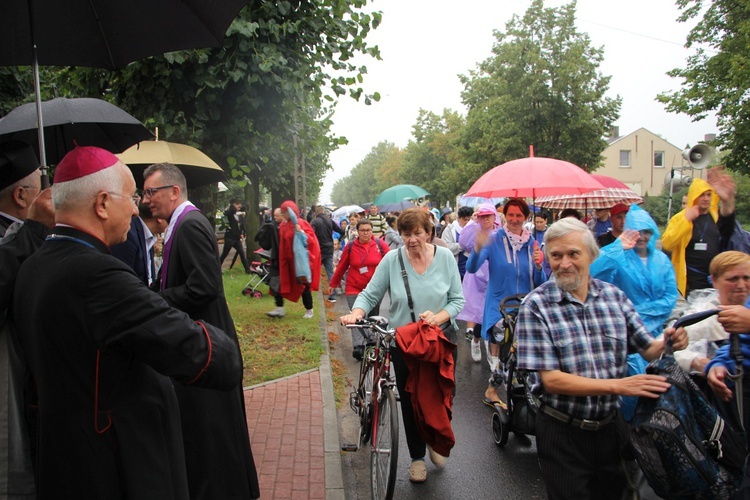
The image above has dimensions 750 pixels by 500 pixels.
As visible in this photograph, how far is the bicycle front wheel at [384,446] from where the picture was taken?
3.89m

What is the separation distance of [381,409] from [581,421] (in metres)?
1.76

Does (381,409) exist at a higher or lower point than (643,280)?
lower

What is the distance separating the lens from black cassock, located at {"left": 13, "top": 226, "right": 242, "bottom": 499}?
1.92 m

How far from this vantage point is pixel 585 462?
2.78 metres

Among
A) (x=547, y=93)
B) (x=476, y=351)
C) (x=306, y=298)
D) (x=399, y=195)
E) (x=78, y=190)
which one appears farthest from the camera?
(x=547, y=93)

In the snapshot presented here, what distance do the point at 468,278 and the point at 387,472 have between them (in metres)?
4.62

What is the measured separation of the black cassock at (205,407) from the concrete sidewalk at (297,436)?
31.3 inches

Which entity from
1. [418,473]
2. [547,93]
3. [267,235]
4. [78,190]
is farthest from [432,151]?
[78,190]

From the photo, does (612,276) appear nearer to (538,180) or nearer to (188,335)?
(538,180)

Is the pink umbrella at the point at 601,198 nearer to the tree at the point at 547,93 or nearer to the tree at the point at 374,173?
the tree at the point at 547,93

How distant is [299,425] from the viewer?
216 inches

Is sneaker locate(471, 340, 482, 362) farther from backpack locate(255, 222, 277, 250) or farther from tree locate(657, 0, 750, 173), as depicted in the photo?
tree locate(657, 0, 750, 173)

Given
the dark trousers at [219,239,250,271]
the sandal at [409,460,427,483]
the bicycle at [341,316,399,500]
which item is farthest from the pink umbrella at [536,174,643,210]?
the dark trousers at [219,239,250,271]

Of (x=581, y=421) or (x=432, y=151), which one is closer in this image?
(x=581, y=421)
